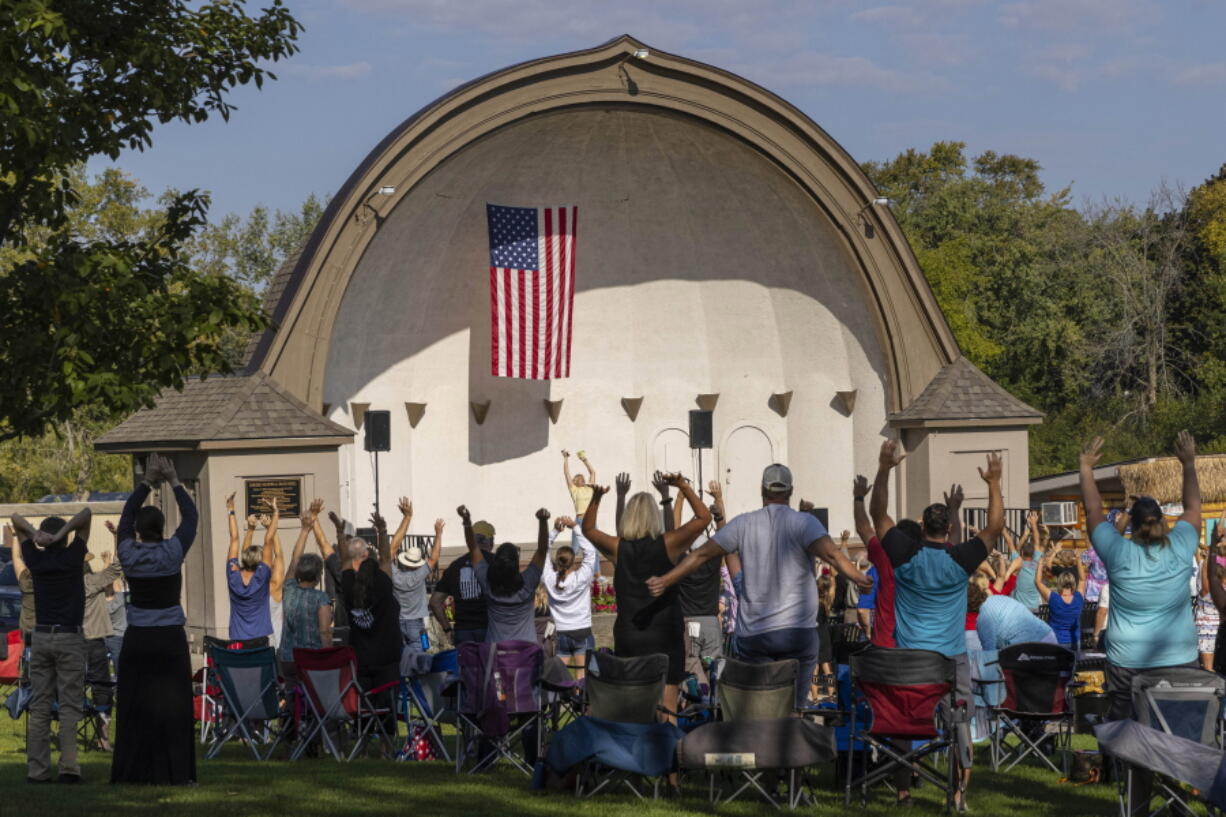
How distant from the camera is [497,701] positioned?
10.6 meters

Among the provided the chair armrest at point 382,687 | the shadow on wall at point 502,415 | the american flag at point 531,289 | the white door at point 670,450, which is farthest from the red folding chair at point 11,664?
the white door at point 670,450

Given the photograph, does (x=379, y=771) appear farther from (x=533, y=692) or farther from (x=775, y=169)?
(x=775, y=169)

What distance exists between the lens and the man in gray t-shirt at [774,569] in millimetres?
9273

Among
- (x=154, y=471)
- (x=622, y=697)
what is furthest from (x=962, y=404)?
(x=154, y=471)

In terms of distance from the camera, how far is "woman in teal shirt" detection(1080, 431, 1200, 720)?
845 centimetres

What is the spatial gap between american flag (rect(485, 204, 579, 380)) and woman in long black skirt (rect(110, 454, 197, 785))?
15.9 meters

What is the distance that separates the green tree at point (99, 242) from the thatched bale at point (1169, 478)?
1800cm

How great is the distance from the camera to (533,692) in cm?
1072

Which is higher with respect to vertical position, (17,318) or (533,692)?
(17,318)

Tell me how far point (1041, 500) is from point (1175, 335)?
22673 mm


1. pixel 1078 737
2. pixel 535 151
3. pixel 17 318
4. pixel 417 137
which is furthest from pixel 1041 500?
pixel 17 318

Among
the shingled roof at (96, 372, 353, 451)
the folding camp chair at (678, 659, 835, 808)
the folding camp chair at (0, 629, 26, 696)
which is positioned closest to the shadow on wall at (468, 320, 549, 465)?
the shingled roof at (96, 372, 353, 451)

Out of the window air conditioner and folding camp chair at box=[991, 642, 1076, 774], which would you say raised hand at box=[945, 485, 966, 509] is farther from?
the window air conditioner

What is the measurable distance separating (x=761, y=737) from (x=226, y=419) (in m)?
14.1
